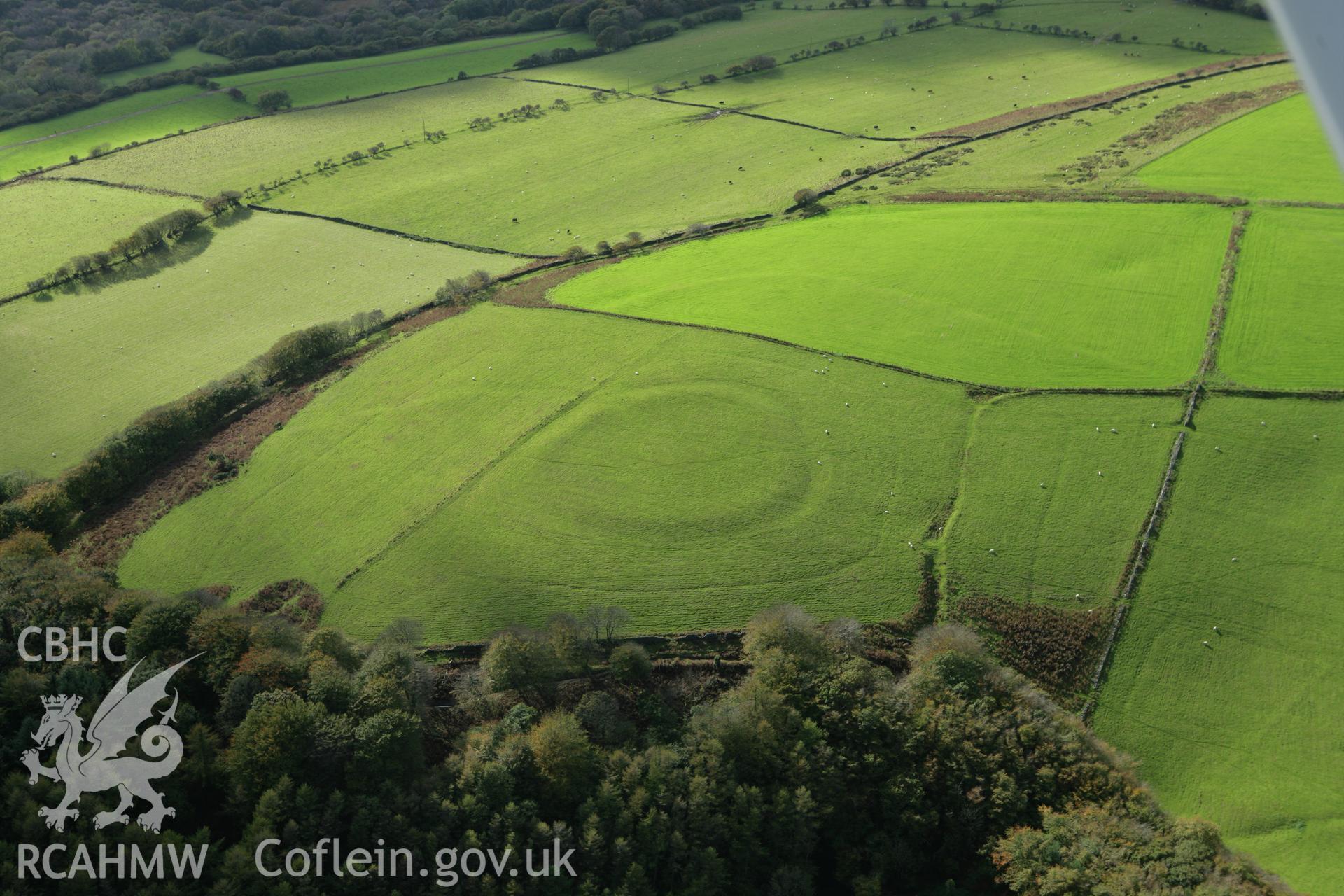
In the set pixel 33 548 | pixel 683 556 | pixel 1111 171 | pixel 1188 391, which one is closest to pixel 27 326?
pixel 33 548

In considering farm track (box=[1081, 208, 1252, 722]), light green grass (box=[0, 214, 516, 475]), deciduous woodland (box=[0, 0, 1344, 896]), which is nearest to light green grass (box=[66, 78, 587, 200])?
deciduous woodland (box=[0, 0, 1344, 896])

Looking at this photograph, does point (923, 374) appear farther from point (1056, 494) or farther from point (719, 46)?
point (719, 46)

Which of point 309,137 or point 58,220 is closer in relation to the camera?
point 58,220

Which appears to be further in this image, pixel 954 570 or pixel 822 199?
pixel 822 199

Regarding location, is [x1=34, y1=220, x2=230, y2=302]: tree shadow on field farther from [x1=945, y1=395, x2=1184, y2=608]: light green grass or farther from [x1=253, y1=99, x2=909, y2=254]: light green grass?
[x1=945, y1=395, x2=1184, y2=608]: light green grass

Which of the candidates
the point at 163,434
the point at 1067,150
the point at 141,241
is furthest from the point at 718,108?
the point at 163,434

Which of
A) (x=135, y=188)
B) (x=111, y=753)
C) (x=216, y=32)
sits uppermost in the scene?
(x=216, y=32)

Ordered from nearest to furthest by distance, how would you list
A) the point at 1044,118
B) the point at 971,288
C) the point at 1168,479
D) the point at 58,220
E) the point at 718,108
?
the point at 1168,479, the point at 971,288, the point at 58,220, the point at 1044,118, the point at 718,108

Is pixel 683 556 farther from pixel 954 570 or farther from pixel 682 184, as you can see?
pixel 682 184
